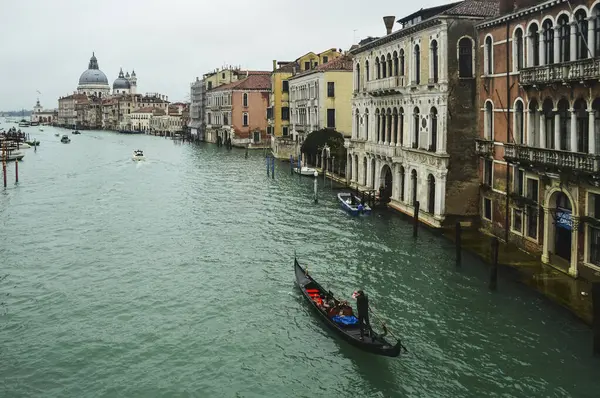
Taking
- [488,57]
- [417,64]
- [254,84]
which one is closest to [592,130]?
[488,57]

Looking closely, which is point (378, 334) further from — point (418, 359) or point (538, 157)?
point (538, 157)

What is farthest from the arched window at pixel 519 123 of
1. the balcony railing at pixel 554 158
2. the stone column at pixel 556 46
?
the stone column at pixel 556 46

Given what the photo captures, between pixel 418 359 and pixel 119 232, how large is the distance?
16913 mm

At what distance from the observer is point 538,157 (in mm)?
18734

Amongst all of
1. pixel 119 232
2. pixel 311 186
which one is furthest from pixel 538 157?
pixel 311 186

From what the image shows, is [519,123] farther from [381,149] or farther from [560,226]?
[381,149]

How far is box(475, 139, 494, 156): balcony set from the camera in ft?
75.8

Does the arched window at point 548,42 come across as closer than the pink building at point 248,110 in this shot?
Yes

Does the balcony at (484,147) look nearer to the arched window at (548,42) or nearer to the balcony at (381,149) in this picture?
the arched window at (548,42)

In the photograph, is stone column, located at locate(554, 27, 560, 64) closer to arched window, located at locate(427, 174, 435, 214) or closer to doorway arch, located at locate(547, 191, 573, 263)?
doorway arch, located at locate(547, 191, 573, 263)

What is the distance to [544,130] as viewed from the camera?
63.7ft

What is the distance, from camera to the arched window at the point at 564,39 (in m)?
17.9

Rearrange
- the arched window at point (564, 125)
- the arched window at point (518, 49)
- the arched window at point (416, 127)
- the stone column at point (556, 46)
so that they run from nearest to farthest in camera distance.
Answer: the arched window at point (564, 125), the stone column at point (556, 46), the arched window at point (518, 49), the arched window at point (416, 127)

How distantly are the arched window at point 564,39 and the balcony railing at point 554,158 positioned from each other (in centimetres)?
268
